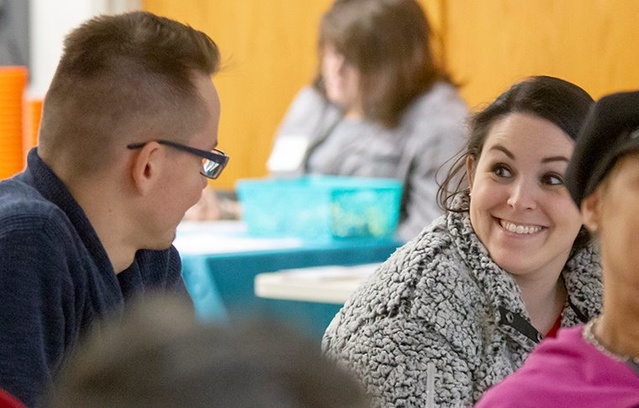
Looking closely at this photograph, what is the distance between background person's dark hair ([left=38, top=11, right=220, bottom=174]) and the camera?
6.35ft

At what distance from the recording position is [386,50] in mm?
4668

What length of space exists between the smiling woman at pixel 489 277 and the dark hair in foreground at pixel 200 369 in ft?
4.14

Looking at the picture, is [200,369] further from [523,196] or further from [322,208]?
[322,208]

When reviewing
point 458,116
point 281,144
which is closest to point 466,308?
point 458,116

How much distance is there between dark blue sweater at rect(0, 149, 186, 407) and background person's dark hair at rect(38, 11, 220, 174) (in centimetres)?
12

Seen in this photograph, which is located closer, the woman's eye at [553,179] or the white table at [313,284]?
the woman's eye at [553,179]

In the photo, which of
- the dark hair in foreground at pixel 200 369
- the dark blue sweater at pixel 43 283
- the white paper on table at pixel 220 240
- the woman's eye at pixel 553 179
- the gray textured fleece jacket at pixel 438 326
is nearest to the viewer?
the dark hair in foreground at pixel 200 369

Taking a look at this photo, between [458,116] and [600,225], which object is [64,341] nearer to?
[600,225]

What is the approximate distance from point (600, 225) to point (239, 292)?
238cm

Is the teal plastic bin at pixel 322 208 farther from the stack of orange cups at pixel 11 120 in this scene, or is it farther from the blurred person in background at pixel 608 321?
the blurred person in background at pixel 608 321

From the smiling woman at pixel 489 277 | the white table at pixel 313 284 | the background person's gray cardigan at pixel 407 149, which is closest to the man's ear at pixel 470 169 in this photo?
the smiling woman at pixel 489 277

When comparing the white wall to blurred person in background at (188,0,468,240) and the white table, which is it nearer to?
blurred person in background at (188,0,468,240)

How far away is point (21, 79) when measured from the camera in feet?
12.4

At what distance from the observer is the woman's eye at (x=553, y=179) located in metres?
1.94
